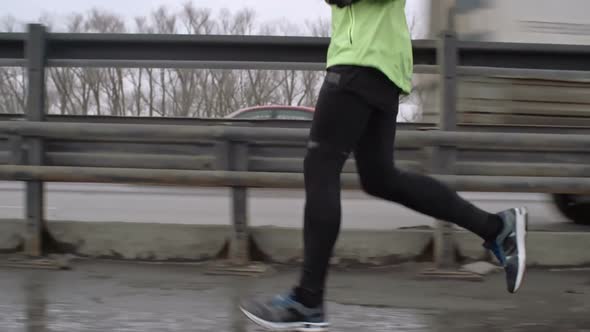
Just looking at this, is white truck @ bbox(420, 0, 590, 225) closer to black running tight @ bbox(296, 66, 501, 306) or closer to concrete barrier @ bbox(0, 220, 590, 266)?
concrete barrier @ bbox(0, 220, 590, 266)

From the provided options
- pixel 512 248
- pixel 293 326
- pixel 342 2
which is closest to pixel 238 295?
pixel 293 326

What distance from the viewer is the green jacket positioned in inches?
117

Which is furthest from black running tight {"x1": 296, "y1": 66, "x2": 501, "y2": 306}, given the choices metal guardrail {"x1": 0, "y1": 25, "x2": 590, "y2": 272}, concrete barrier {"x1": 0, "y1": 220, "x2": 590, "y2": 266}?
concrete barrier {"x1": 0, "y1": 220, "x2": 590, "y2": 266}

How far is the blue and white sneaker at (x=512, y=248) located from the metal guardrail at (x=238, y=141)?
1005 mm

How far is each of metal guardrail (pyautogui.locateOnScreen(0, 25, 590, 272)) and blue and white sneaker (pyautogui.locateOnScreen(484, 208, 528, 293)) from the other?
1.01 meters

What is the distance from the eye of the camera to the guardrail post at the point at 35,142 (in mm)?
4695

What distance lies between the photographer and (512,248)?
3.38 m

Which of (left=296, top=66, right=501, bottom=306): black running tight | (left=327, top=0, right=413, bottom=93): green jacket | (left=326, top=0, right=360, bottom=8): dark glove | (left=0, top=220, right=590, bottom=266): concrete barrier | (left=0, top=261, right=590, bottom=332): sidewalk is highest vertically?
(left=326, top=0, right=360, bottom=8): dark glove

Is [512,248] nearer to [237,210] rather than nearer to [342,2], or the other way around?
[342,2]

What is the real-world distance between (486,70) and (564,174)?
2.68 ft

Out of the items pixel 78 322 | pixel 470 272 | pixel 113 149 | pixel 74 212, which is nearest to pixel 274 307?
pixel 78 322

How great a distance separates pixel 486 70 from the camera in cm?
458

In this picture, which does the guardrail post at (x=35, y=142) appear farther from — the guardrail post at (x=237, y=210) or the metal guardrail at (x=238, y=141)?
the guardrail post at (x=237, y=210)

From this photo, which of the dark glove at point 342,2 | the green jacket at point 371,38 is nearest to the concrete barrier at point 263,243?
the green jacket at point 371,38
